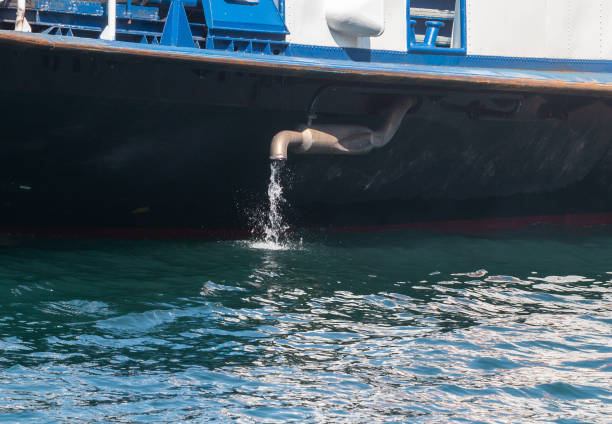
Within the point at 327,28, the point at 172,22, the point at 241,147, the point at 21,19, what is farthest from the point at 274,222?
the point at 21,19

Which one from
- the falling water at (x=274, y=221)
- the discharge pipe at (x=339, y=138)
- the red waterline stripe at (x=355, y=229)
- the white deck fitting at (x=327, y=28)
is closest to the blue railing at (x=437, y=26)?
the white deck fitting at (x=327, y=28)

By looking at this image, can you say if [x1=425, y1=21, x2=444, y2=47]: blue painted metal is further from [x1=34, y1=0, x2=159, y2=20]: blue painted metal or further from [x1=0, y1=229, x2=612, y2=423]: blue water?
[x1=34, y1=0, x2=159, y2=20]: blue painted metal

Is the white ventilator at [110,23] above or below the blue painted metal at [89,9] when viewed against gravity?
below

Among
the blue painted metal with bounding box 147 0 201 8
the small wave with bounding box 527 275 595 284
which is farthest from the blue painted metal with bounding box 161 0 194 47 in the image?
the small wave with bounding box 527 275 595 284

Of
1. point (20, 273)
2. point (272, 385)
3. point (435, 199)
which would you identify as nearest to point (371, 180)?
point (435, 199)

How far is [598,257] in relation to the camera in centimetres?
771

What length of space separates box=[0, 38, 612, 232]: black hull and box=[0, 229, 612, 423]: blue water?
0.45 metres

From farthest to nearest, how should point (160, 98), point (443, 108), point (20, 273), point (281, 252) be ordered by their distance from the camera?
1. point (443, 108)
2. point (281, 252)
3. point (160, 98)
4. point (20, 273)

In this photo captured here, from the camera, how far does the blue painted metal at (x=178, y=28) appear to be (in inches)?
286

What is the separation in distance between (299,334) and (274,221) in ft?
9.78

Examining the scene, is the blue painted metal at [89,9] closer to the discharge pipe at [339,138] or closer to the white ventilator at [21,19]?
the white ventilator at [21,19]

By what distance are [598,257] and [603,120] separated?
1.88 meters

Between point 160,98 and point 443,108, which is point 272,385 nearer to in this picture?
point 160,98

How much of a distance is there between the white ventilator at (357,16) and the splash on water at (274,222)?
1.49 meters
